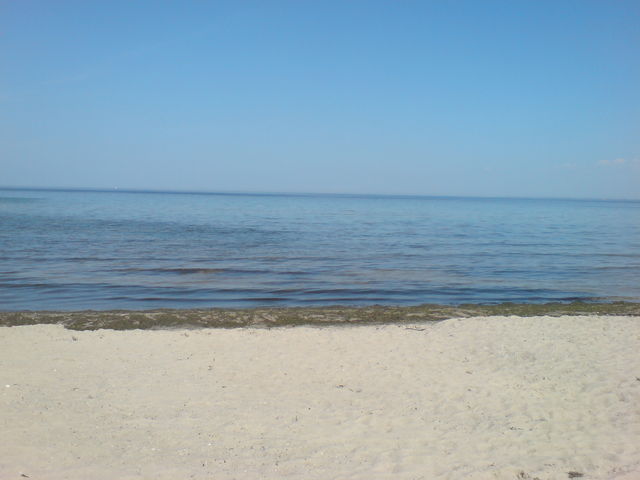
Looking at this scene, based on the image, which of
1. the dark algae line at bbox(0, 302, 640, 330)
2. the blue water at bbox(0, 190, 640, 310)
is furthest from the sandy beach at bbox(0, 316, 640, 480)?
the blue water at bbox(0, 190, 640, 310)

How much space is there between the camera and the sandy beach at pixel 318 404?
20.5 feet

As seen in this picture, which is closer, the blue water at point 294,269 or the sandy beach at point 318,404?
the sandy beach at point 318,404

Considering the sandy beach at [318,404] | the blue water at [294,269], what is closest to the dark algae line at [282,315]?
the sandy beach at [318,404]

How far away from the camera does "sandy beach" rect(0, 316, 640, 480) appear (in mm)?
6254

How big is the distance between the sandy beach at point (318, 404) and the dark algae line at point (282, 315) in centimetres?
91

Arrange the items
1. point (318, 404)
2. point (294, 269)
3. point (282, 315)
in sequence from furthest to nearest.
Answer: point (294, 269)
point (282, 315)
point (318, 404)

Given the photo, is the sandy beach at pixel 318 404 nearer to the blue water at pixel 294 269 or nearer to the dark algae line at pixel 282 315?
the dark algae line at pixel 282 315

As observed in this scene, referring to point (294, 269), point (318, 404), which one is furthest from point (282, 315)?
point (294, 269)

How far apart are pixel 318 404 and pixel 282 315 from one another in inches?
247

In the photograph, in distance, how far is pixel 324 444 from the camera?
6.77 metres

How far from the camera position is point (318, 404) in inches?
318

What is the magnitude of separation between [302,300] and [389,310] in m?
3.26

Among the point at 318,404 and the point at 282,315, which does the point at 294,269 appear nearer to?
the point at 282,315

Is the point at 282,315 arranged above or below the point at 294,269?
below
